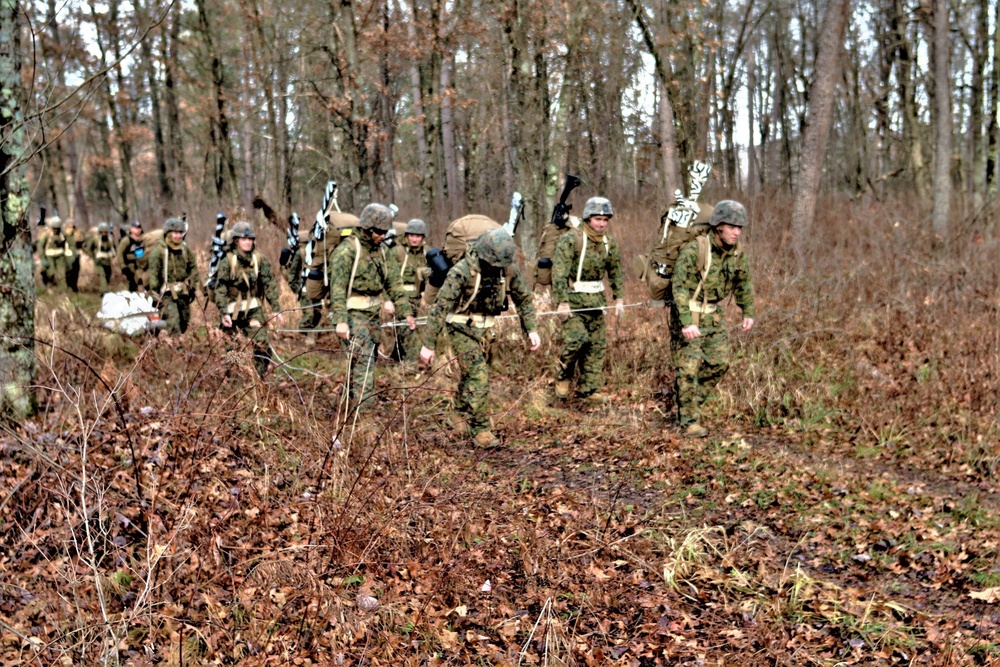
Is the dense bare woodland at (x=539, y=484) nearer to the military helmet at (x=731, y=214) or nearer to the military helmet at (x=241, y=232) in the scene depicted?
the military helmet at (x=241, y=232)

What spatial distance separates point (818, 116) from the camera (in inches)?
436

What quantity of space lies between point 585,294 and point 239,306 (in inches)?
154

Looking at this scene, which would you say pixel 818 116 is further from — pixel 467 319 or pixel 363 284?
pixel 363 284

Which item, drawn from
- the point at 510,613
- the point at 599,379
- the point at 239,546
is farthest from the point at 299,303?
the point at 510,613

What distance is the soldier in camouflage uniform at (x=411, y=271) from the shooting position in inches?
389

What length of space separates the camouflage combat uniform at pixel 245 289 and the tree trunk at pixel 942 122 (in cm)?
989

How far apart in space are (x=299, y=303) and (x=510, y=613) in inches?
325

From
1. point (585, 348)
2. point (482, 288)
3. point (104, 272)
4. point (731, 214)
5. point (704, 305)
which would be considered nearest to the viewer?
point (731, 214)

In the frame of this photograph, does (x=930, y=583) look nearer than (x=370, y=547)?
No

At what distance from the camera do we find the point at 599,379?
325 inches

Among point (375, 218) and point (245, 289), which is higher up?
point (375, 218)

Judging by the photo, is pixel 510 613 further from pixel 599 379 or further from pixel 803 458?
pixel 599 379

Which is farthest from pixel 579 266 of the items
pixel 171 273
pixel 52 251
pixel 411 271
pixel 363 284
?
pixel 52 251

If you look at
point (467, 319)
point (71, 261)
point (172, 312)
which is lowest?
point (467, 319)
